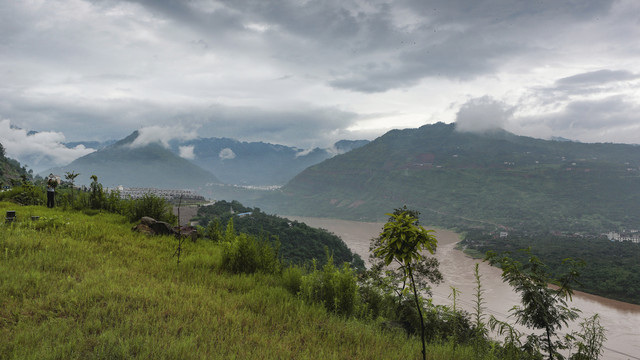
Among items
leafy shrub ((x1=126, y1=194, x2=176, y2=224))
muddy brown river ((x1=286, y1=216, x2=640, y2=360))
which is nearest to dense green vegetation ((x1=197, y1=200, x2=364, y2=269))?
muddy brown river ((x1=286, y1=216, x2=640, y2=360))

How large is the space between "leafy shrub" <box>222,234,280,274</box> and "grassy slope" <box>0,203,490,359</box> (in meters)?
0.40

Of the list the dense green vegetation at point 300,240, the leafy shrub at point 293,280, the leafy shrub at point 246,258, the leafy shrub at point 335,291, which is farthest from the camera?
the dense green vegetation at point 300,240

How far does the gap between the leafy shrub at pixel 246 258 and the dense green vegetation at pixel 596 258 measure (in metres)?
42.7

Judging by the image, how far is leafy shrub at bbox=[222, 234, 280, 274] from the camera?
7992 mm

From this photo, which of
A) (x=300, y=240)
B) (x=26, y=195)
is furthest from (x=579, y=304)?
(x=26, y=195)

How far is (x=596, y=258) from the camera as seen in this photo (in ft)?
267

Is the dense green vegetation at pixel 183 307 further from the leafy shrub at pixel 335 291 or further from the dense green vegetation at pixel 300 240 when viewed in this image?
the dense green vegetation at pixel 300 240

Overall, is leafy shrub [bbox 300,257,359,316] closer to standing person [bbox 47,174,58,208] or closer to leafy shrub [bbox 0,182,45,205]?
standing person [bbox 47,174,58,208]

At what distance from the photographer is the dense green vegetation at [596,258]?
61.7 meters

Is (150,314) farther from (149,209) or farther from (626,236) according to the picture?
(626,236)

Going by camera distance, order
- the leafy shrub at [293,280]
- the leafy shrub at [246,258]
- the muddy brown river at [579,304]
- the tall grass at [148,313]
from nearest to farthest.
Answer: the tall grass at [148,313]
the leafy shrub at [293,280]
the leafy shrub at [246,258]
the muddy brown river at [579,304]

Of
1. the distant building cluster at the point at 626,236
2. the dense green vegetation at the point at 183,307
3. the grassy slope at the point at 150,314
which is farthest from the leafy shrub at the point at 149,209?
the distant building cluster at the point at 626,236

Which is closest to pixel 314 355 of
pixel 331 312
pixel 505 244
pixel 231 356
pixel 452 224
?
pixel 231 356

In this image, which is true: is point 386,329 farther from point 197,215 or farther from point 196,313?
point 197,215
